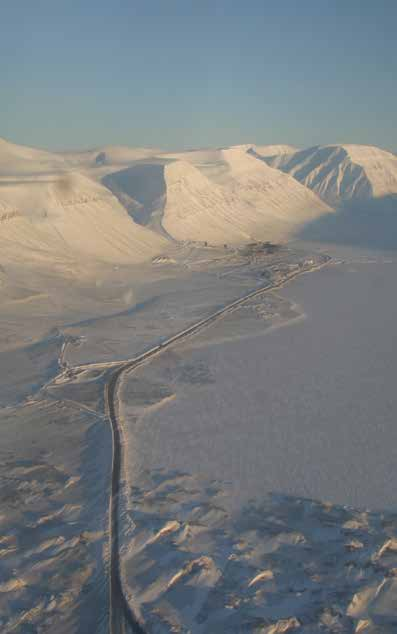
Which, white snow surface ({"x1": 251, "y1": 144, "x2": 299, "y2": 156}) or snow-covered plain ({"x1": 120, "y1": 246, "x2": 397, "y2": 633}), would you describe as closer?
snow-covered plain ({"x1": 120, "y1": 246, "x2": 397, "y2": 633})

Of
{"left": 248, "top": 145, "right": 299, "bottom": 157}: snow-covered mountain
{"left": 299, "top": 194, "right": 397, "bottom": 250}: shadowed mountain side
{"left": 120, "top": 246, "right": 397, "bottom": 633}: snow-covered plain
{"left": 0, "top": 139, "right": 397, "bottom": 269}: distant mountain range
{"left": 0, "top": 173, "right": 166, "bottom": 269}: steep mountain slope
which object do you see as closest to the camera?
{"left": 120, "top": 246, "right": 397, "bottom": 633}: snow-covered plain

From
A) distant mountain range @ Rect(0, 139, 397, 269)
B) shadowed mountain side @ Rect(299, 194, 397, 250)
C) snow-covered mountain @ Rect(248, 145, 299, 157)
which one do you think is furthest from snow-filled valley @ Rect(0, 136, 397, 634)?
snow-covered mountain @ Rect(248, 145, 299, 157)

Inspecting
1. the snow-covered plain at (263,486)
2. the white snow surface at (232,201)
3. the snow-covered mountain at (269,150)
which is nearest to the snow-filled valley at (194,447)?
the snow-covered plain at (263,486)

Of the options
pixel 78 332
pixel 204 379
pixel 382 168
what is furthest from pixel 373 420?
pixel 382 168

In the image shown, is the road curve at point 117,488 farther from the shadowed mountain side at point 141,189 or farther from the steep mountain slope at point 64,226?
the shadowed mountain side at point 141,189

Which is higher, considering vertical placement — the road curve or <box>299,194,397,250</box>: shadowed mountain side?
<box>299,194,397,250</box>: shadowed mountain side

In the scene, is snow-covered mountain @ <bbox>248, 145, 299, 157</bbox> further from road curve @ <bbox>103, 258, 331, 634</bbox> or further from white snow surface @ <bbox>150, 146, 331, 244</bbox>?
road curve @ <bbox>103, 258, 331, 634</bbox>

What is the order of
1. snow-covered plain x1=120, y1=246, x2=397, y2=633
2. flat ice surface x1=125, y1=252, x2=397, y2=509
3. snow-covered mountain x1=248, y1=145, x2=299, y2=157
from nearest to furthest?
snow-covered plain x1=120, y1=246, x2=397, y2=633 → flat ice surface x1=125, y1=252, x2=397, y2=509 → snow-covered mountain x1=248, y1=145, x2=299, y2=157
